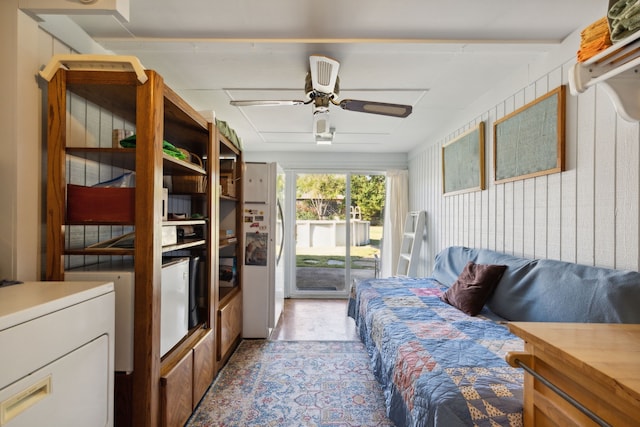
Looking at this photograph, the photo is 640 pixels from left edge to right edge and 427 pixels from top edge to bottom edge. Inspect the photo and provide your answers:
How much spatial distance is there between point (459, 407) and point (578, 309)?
0.88 m

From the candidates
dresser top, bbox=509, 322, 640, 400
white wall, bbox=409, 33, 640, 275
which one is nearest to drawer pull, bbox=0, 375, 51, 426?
dresser top, bbox=509, 322, 640, 400

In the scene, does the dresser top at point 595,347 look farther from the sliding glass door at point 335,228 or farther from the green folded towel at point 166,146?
the sliding glass door at point 335,228

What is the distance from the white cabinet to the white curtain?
168 inches

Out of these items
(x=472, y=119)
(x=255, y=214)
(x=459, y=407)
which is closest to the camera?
(x=459, y=407)

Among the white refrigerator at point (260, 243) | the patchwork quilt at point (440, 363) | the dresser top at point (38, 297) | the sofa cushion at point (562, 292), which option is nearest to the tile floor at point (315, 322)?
the white refrigerator at point (260, 243)

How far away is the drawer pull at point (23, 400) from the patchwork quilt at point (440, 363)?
135cm

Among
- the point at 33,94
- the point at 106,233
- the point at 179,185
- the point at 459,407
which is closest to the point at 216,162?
the point at 179,185

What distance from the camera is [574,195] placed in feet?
6.17

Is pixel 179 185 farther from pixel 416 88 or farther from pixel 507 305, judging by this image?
pixel 507 305

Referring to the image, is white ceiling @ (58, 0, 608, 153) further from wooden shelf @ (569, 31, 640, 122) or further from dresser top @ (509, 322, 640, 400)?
dresser top @ (509, 322, 640, 400)

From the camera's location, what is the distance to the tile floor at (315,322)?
3.46 meters

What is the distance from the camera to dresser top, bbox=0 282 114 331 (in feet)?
3.08

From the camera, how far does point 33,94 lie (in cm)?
149

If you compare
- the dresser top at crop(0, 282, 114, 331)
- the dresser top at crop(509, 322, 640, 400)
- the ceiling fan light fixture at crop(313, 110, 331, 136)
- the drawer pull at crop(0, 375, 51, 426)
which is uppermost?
the ceiling fan light fixture at crop(313, 110, 331, 136)
